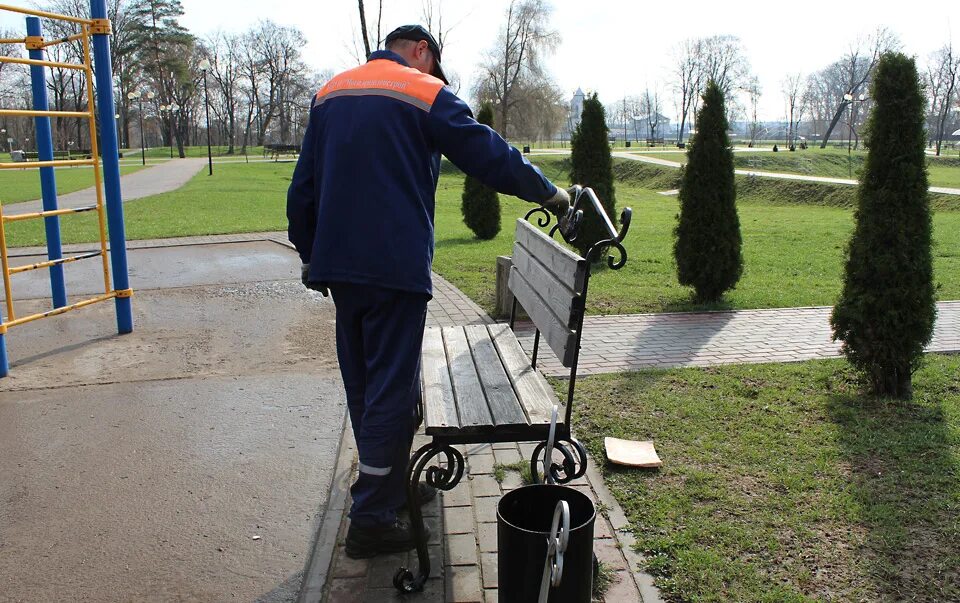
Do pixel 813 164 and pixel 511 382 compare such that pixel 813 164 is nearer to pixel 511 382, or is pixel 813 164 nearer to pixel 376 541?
pixel 511 382

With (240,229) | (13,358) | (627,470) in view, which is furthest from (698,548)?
(240,229)

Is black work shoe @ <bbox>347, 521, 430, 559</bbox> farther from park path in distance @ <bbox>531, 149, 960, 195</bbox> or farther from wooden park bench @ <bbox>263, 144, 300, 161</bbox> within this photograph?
wooden park bench @ <bbox>263, 144, 300, 161</bbox>

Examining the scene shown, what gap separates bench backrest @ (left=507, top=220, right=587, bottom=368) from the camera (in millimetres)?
2799

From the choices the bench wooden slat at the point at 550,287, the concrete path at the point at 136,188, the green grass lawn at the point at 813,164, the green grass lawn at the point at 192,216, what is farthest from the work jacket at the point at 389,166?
the green grass lawn at the point at 813,164

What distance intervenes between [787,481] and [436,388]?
1630 mm

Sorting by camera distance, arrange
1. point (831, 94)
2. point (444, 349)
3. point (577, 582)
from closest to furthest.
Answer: point (577, 582)
point (444, 349)
point (831, 94)

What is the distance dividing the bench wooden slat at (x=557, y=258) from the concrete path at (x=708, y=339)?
63.4 inches

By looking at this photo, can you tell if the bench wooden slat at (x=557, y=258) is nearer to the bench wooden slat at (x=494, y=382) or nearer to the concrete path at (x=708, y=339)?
the bench wooden slat at (x=494, y=382)

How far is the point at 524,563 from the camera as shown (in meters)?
2.20

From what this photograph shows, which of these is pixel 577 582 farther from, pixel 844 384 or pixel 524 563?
pixel 844 384

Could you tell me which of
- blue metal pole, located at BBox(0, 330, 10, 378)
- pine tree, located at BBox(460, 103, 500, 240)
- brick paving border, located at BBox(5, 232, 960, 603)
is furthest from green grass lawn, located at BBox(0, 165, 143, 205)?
brick paving border, located at BBox(5, 232, 960, 603)

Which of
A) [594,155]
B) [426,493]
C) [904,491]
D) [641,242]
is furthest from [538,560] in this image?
[641,242]

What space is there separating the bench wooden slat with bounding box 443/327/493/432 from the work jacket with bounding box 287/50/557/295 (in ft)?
1.60

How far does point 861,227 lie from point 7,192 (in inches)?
996
